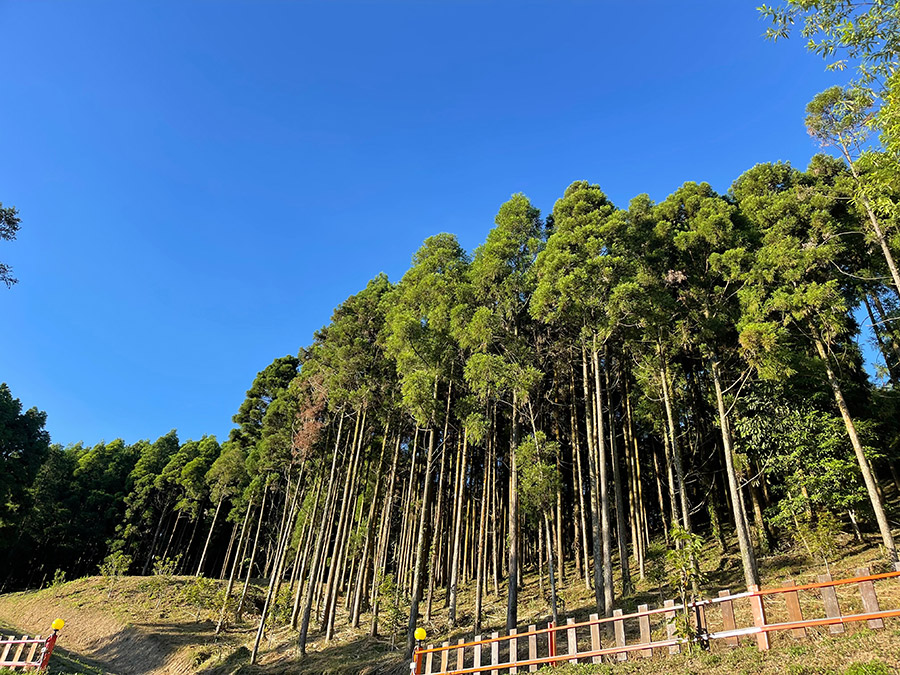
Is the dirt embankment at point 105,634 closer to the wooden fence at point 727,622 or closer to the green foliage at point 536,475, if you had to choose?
the green foliage at point 536,475

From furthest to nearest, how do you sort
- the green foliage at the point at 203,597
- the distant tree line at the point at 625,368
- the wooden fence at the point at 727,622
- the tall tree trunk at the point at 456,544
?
the green foliage at the point at 203,597
the tall tree trunk at the point at 456,544
the distant tree line at the point at 625,368
the wooden fence at the point at 727,622

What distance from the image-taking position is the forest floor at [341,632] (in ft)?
15.7

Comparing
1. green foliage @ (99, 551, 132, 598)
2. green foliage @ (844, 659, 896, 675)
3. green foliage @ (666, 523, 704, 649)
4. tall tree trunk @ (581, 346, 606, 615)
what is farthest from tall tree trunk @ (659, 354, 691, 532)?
green foliage @ (99, 551, 132, 598)

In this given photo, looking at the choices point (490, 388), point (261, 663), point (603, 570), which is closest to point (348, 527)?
point (261, 663)

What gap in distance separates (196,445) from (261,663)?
72.7 feet

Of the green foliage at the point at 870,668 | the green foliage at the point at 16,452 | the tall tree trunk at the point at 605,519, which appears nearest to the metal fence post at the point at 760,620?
the green foliage at the point at 870,668

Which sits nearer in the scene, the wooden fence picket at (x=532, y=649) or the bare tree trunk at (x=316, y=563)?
the wooden fence picket at (x=532, y=649)

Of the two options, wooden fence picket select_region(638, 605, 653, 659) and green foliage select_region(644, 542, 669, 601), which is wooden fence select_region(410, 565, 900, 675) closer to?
wooden fence picket select_region(638, 605, 653, 659)

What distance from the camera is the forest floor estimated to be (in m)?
4.80

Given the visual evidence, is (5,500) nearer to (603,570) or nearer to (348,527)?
(348,527)

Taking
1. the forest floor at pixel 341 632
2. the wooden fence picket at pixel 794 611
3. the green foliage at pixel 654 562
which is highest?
the green foliage at pixel 654 562

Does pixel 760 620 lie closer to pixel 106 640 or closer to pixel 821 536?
pixel 821 536

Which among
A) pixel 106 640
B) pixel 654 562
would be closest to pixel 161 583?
pixel 106 640

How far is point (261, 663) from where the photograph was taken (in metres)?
14.8
